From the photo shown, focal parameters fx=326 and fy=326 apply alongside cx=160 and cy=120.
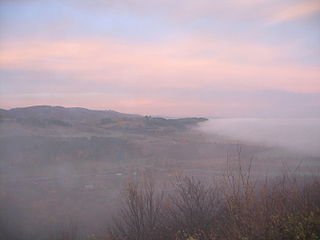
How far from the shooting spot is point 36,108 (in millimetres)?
84062

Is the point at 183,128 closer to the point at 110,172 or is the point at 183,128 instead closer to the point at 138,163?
the point at 138,163

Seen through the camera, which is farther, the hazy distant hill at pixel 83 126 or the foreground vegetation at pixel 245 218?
the hazy distant hill at pixel 83 126

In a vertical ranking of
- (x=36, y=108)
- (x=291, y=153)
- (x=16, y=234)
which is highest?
(x=36, y=108)

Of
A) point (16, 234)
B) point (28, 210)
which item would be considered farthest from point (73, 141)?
point (16, 234)

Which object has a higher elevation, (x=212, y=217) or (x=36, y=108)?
(x=36, y=108)

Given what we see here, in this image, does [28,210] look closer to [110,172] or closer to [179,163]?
[110,172]

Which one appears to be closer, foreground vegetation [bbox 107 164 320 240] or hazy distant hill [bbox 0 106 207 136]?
foreground vegetation [bbox 107 164 320 240]

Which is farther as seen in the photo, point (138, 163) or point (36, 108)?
point (36, 108)

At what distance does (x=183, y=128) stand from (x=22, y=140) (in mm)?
28345

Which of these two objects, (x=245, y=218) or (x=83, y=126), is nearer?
(x=245, y=218)

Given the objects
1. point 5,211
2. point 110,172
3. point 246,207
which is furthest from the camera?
point 110,172

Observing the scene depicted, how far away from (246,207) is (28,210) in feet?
44.4

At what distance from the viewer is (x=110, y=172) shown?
23.5 metres

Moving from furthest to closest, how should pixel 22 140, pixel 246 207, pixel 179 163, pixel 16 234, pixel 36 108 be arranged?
pixel 36 108, pixel 22 140, pixel 179 163, pixel 16 234, pixel 246 207
